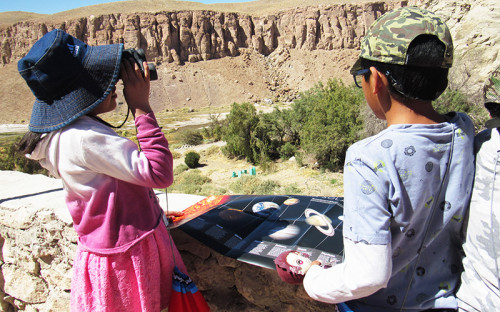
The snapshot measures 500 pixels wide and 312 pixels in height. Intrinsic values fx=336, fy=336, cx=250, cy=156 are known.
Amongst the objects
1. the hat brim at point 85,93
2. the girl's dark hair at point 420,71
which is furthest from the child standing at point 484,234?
the hat brim at point 85,93

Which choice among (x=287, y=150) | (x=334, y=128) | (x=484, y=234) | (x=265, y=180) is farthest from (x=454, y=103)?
(x=484, y=234)

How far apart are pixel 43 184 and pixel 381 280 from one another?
10.4ft

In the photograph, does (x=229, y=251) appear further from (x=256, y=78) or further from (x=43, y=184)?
(x=256, y=78)

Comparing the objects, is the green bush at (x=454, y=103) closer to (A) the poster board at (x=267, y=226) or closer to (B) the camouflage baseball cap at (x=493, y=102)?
(A) the poster board at (x=267, y=226)

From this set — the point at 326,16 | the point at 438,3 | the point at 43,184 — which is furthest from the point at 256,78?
the point at 43,184

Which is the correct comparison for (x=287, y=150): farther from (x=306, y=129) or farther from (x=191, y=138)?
(x=191, y=138)

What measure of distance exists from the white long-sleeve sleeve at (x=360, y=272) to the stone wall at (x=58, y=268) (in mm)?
752

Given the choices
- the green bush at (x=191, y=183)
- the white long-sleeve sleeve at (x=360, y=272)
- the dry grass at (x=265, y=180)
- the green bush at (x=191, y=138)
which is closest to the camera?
the white long-sleeve sleeve at (x=360, y=272)

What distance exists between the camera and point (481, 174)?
3.34 feet

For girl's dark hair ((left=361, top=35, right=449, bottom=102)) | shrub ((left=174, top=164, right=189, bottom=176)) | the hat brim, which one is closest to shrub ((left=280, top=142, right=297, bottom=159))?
shrub ((left=174, top=164, right=189, bottom=176))

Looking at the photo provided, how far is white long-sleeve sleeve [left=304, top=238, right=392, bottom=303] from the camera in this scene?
0.94 m

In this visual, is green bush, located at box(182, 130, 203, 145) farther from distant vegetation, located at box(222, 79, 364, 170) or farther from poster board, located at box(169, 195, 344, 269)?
poster board, located at box(169, 195, 344, 269)

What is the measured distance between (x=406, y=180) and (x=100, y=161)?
112 cm

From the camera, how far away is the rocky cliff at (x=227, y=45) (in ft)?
199
